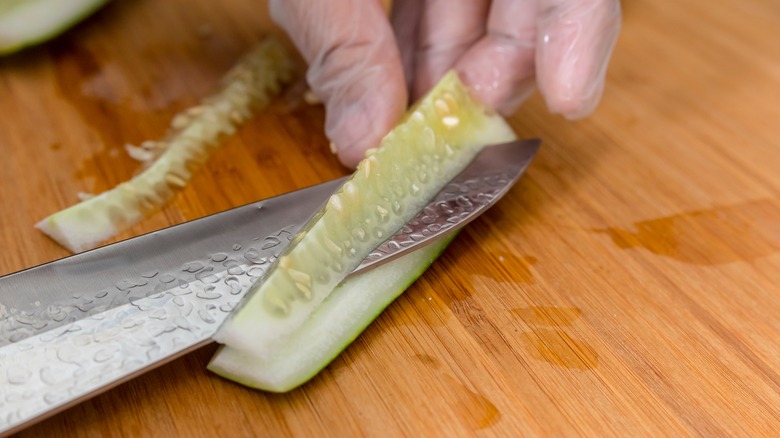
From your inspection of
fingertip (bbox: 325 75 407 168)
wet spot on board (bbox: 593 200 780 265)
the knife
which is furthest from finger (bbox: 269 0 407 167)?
wet spot on board (bbox: 593 200 780 265)

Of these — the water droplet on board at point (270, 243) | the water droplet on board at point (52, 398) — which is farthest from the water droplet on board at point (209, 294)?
the water droplet on board at point (52, 398)

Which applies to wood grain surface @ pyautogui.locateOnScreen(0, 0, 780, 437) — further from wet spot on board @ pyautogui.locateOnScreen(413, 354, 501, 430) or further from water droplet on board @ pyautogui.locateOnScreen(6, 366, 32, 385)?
water droplet on board @ pyautogui.locateOnScreen(6, 366, 32, 385)

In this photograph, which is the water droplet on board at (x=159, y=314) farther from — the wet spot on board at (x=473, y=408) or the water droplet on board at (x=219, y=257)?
the wet spot on board at (x=473, y=408)

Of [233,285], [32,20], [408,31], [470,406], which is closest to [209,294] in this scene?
[233,285]

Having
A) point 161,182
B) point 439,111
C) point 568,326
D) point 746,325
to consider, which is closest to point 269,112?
point 161,182

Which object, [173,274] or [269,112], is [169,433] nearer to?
[173,274]
